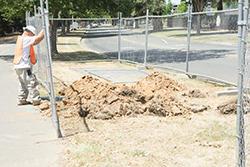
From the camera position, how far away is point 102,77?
11305 mm

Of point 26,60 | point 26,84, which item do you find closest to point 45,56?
point 26,60

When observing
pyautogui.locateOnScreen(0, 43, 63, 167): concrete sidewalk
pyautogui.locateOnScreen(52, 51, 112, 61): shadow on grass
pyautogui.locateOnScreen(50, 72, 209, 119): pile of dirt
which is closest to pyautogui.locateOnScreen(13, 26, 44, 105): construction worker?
pyautogui.locateOnScreen(0, 43, 63, 167): concrete sidewalk

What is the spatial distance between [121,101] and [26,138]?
7.35 ft

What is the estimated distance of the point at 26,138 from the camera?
17.6 ft

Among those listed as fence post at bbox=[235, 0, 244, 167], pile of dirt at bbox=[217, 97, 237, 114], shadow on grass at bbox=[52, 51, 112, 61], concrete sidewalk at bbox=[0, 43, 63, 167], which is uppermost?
fence post at bbox=[235, 0, 244, 167]

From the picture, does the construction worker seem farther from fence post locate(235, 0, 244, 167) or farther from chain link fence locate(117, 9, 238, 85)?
chain link fence locate(117, 9, 238, 85)

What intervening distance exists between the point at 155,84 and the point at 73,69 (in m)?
6.28

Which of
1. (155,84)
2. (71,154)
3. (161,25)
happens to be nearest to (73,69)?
(161,25)

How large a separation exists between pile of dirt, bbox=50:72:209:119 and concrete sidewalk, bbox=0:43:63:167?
85 centimetres

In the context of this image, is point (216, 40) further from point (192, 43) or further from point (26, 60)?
point (26, 60)

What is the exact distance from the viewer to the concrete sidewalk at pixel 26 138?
14.6 ft

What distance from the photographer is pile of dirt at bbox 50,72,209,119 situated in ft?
21.3

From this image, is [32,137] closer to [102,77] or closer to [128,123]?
[128,123]

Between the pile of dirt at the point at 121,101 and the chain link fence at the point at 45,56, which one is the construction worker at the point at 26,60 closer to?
the chain link fence at the point at 45,56
